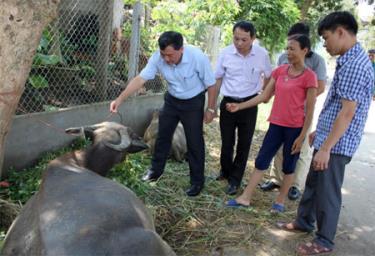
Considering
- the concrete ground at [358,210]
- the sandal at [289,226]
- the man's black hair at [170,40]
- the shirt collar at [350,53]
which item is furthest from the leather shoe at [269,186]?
the shirt collar at [350,53]

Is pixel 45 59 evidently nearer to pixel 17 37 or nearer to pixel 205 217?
pixel 205 217

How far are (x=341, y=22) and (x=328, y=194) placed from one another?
147cm

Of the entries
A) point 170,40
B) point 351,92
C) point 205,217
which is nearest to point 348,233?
point 205,217

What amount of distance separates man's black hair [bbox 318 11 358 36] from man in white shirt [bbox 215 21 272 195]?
4.51 feet

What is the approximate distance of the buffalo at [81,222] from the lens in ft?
8.77

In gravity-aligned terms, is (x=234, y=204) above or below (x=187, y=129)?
below

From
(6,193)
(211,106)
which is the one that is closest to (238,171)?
(211,106)

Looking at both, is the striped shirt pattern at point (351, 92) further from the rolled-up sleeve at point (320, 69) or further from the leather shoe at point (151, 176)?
the leather shoe at point (151, 176)

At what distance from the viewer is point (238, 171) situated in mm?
5496

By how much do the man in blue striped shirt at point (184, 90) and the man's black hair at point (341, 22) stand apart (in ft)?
5.31

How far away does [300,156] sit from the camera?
565 cm

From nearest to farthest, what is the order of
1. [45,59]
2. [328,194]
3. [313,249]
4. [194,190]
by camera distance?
[328,194], [313,249], [194,190], [45,59]

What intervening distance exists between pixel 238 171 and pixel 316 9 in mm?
21750

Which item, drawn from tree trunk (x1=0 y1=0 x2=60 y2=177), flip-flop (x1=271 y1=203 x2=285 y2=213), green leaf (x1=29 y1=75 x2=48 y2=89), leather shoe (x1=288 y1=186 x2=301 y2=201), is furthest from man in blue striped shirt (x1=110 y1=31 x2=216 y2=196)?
tree trunk (x1=0 y1=0 x2=60 y2=177)
